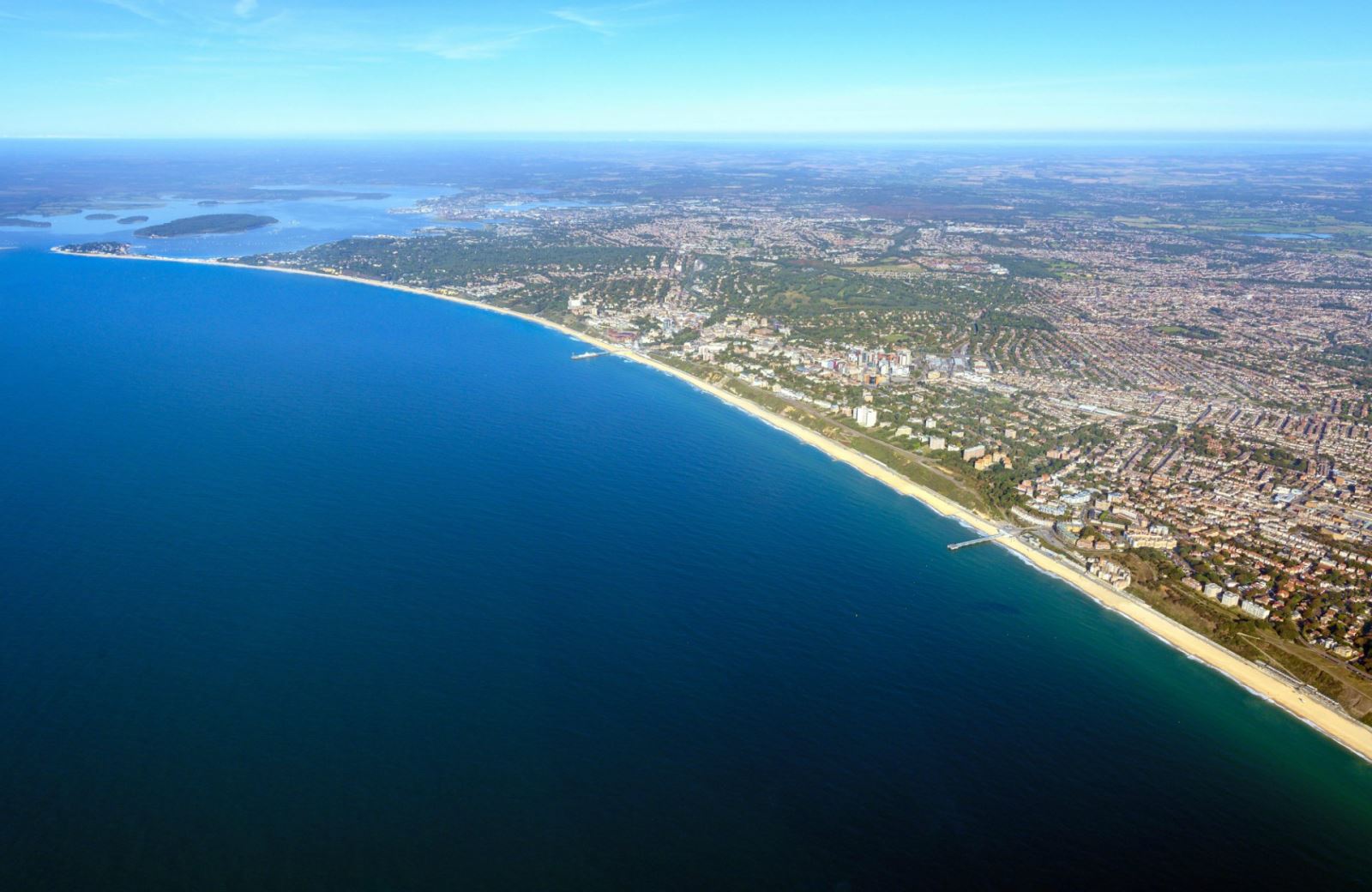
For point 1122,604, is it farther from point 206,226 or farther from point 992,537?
point 206,226

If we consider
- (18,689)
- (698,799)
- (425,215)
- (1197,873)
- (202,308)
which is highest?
(425,215)

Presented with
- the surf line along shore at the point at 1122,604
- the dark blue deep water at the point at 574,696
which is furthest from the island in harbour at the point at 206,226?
the surf line along shore at the point at 1122,604

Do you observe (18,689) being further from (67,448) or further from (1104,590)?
(1104,590)

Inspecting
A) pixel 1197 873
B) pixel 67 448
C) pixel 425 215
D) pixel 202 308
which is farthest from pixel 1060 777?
pixel 425 215

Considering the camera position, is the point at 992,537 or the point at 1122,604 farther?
the point at 992,537

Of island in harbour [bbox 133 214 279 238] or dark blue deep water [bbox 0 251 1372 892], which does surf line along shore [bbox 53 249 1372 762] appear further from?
island in harbour [bbox 133 214 279 238]

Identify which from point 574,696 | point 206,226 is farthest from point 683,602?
point 206,226

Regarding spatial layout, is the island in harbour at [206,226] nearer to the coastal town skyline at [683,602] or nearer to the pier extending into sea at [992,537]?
the coastal town skyline at [683,602]
